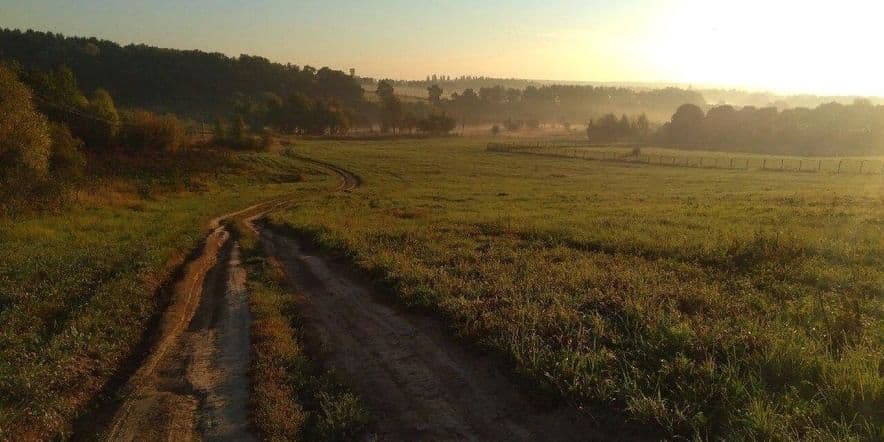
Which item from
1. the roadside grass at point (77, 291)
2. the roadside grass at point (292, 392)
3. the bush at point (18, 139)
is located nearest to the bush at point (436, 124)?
the roadside grass at point (77, 291)

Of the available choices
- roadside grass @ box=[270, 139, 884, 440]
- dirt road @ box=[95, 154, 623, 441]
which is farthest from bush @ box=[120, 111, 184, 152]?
dirt road @ box=[95, 154, 623, 441]

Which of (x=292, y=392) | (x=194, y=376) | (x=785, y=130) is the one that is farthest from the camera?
(x=785, y=130)

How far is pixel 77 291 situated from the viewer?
13914 millimetres

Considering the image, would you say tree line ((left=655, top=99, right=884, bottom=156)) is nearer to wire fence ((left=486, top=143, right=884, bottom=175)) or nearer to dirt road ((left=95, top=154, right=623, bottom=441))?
wire fence ((left=486, top=143, right=884, bottom=175))

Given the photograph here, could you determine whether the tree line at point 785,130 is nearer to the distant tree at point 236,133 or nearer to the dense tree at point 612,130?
the dense tree at point 612,130

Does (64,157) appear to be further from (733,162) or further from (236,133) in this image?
(733,162)

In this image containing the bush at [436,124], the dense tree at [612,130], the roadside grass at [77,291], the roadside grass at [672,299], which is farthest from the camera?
the dense tree at [612,130]

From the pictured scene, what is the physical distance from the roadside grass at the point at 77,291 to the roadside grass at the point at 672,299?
615 cm

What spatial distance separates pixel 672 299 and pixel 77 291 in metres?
15.1

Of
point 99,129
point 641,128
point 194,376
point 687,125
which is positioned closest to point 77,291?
point 194,376

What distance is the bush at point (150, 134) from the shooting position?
59.2m

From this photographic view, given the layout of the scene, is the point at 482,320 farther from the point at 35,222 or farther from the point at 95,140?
the point at 95,140

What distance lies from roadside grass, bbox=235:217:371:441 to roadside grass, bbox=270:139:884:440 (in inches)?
114

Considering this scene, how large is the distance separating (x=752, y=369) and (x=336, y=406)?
663cm
